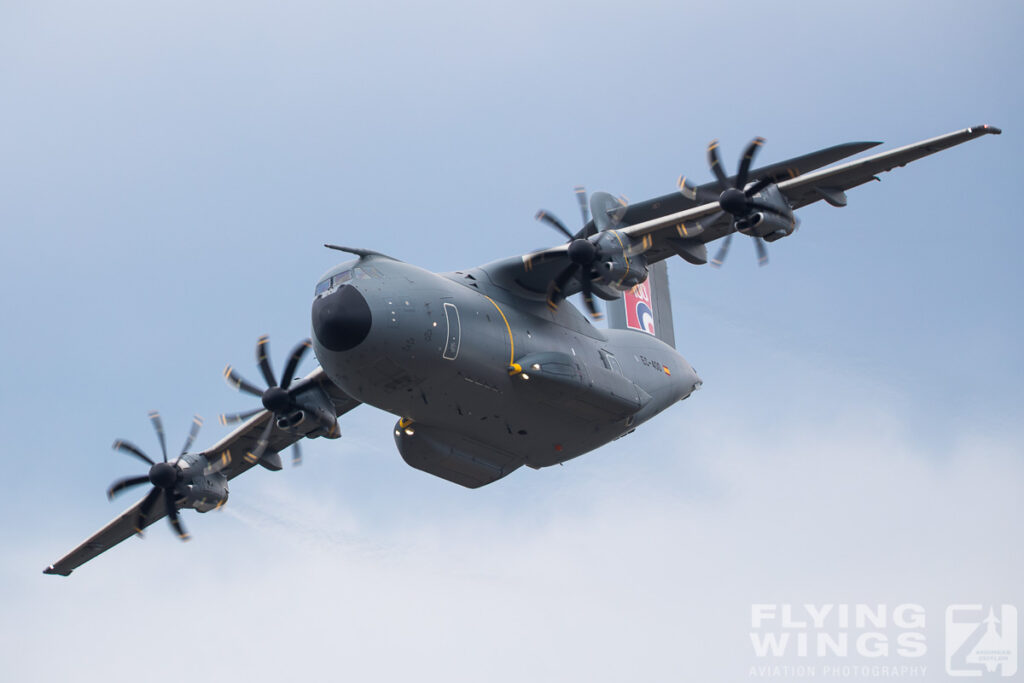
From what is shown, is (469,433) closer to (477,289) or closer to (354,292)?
(477,289)

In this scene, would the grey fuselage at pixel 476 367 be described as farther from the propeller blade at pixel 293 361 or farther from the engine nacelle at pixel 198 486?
the engine nacelle at pixel 198 486

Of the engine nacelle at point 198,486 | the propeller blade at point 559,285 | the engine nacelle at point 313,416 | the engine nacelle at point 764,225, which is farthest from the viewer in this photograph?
the engine nacelle at point 198,486

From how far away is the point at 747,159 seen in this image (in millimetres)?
19922

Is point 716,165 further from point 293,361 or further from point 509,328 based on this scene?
point 293,361

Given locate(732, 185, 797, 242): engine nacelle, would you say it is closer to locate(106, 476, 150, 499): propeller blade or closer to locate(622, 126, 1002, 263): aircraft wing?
locate(622, 126, 1002, 263): aircraft wing

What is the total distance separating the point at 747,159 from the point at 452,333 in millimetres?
5636

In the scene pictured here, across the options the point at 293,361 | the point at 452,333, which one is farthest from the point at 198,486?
the point at 452,333

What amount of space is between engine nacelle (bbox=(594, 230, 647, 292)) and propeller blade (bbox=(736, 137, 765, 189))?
6.89 ft

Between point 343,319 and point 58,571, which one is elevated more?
point 343,319

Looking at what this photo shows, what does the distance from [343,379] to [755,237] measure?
717 cm

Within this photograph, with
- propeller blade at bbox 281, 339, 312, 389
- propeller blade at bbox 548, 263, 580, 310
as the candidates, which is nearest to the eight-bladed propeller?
propeller blade at bbox 281, 339, 312, 389

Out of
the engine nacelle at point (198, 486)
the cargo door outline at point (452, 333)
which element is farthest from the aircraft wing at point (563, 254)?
the engine nacelle at point (198, 486)

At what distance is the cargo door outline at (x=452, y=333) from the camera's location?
1898cm

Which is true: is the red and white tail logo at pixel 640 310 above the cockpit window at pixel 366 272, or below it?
above
